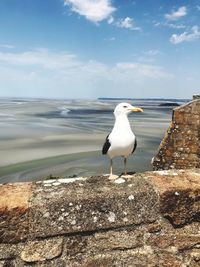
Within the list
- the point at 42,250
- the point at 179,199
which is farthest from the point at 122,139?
the point at 42,250

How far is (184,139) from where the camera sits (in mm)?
9492

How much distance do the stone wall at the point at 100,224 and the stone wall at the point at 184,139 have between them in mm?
6606

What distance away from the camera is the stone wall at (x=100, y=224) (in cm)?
255

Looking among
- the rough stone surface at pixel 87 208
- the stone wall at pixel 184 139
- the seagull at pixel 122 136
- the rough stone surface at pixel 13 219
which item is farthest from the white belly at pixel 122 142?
the stone wall at pixel 184 139

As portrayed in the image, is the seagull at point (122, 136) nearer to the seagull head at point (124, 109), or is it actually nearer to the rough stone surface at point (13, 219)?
the seagull head at point (124, 109)

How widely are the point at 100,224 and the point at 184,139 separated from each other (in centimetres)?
723

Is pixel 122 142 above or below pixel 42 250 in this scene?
above

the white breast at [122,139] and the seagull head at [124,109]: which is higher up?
the seagull head at [124,109]

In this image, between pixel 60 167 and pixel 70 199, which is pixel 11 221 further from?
pixel 60 167

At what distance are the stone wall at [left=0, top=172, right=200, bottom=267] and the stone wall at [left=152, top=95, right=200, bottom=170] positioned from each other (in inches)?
260

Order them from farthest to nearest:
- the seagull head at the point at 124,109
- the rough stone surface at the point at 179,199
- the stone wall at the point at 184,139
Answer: the stone wall at the point at 184,139
the seagull head at the point at 124,109
the rough stone surface at the point at 179,199

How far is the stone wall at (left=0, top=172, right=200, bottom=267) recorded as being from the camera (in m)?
2.55

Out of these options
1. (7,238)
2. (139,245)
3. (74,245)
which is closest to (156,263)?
(139,245)

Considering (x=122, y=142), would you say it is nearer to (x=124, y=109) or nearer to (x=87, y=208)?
(x=124, y=109)
